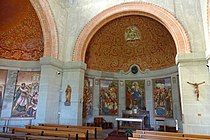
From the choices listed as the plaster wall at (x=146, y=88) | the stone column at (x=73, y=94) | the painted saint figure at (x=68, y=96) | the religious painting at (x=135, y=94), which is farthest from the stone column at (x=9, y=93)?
the religious painting at (x=135, y=94)

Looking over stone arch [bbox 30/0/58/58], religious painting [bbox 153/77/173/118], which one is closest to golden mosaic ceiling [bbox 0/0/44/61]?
stone arch [bbox 30/0/58/58]

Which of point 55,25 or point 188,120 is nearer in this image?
point 188,120

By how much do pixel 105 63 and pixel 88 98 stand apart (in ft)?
11.7

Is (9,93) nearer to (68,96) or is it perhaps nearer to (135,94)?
(68,96)

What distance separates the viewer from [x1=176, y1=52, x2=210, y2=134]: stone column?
8852 millimetres

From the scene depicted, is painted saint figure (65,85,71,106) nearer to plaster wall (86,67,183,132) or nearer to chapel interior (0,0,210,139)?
chapel interior (0,0,210,139)

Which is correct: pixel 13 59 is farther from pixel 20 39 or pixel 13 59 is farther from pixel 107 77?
pixel 107 77

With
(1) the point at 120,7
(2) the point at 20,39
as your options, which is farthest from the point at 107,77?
(2) the point at 20,39

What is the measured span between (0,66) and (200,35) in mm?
13105

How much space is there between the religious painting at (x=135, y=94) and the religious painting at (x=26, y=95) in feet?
24.8

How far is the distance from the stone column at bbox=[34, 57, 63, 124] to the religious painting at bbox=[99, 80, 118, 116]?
14.1ft

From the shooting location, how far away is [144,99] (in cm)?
1448

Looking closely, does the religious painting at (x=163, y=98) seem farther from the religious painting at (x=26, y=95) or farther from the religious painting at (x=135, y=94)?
the religious painting at (x=26, y=95)

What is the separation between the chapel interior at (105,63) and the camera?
9758 millimetres
